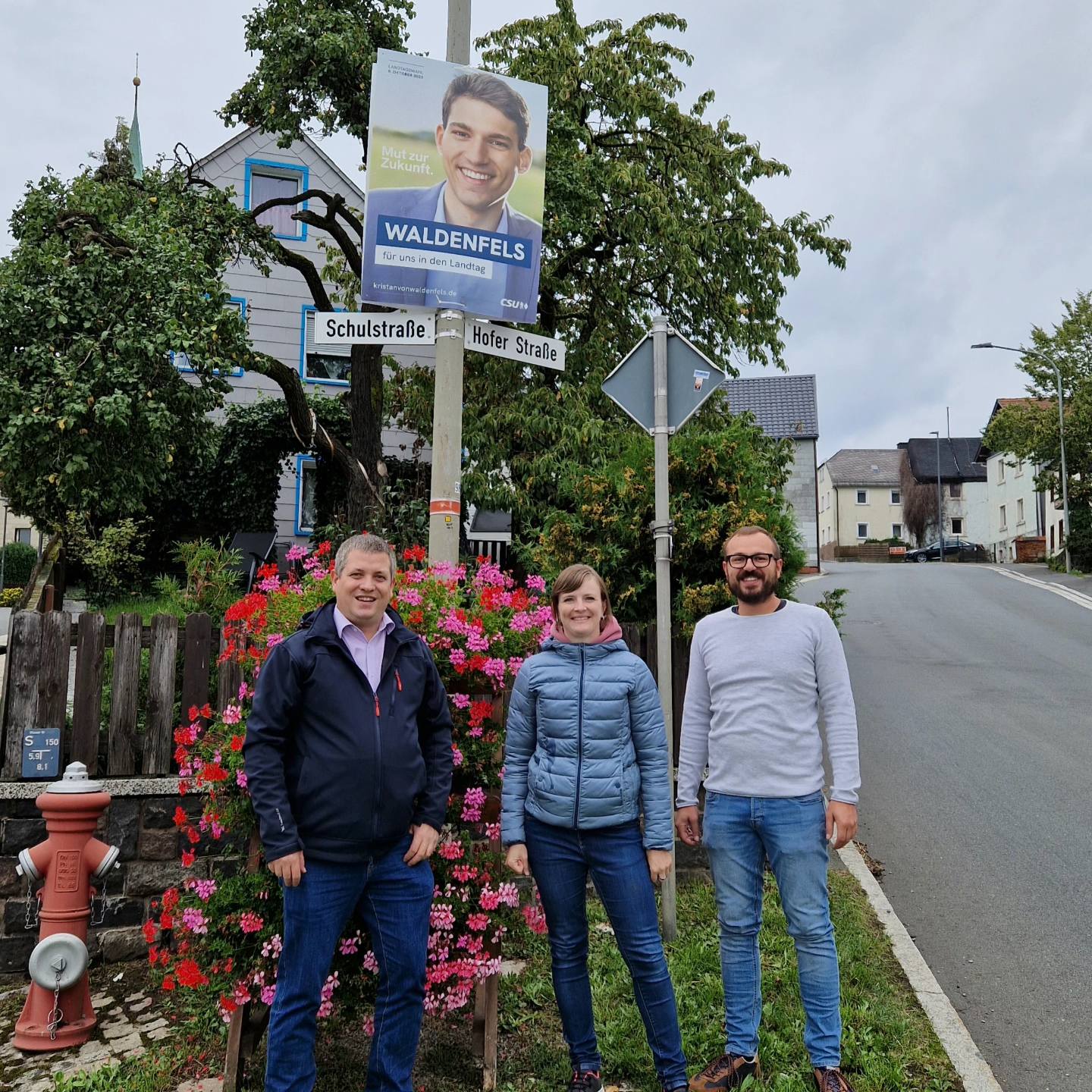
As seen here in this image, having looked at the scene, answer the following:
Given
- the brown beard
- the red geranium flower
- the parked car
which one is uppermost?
the parked car

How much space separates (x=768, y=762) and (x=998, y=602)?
22.1m

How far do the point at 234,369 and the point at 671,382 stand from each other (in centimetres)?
748

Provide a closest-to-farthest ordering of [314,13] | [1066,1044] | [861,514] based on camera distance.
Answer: [1066,1044] < [314,13] < [861,514]

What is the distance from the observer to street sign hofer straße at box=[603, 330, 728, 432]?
16.0 feet

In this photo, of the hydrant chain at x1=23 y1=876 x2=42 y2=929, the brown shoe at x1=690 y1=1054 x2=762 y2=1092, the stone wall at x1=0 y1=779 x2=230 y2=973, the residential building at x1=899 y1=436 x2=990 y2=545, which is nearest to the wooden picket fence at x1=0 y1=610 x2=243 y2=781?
the stone wall at x1=0 y1=779 x2=230 y2=973

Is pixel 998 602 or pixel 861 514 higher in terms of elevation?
pixel 861 514

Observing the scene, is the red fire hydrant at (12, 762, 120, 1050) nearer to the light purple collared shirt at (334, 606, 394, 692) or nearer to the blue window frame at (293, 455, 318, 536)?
the light purple collared shirt at (334, 606, 394, 692)

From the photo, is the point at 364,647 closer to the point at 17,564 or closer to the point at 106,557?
the point at 106,557

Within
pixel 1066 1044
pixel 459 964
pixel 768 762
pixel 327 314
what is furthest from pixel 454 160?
pixel 1066 1044

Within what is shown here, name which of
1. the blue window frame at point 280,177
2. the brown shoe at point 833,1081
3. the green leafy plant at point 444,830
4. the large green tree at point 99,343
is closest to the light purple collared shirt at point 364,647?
the green leafy plant at point 444,830

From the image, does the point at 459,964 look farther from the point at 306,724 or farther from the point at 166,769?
the point at 166,769

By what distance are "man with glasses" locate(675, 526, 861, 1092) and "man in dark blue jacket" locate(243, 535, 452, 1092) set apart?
1.05m

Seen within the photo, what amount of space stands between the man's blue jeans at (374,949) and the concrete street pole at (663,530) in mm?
1824

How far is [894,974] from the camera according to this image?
14.4ft
